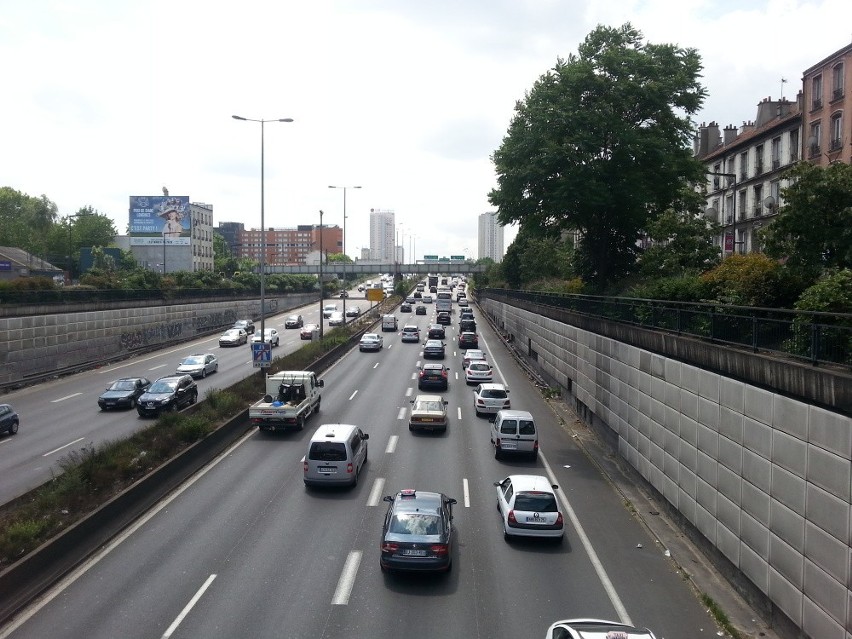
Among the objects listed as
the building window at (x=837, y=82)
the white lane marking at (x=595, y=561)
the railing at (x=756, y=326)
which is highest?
the building window at (x=837, y=82)

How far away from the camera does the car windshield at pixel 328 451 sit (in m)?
21.2

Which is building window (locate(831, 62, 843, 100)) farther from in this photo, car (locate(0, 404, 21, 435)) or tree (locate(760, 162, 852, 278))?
car (locate(0, 404, 21, 435))

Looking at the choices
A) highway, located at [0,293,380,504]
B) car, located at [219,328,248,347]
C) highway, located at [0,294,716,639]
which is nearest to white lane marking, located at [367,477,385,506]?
highway, located at [0,294,716,639]

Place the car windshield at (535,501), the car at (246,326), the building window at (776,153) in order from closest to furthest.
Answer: the car windshield at (535,501)
the building window at (776,153)
the car at (246,326)

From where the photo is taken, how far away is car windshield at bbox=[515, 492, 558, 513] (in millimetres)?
17047

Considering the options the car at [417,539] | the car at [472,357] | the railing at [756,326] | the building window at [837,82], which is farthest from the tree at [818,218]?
the car at [472,357]

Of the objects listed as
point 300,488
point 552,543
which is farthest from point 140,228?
point 552,543

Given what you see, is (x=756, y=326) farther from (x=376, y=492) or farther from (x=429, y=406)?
(x=429, y=406)

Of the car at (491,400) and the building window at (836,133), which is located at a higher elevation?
the building window at (836,133)

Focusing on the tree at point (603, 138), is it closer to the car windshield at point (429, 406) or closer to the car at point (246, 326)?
the car windshield at point (429, 406)

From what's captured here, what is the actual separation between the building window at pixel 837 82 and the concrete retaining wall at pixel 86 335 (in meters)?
52.1

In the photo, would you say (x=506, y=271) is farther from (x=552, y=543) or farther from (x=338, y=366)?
(x=552, y=543)

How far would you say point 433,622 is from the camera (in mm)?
12789

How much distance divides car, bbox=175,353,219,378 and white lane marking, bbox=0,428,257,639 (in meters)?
21.1
